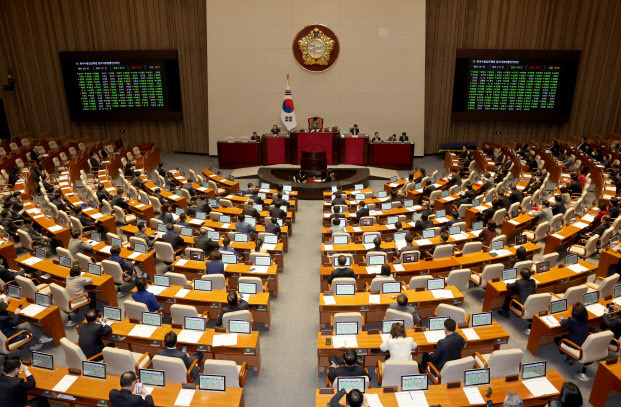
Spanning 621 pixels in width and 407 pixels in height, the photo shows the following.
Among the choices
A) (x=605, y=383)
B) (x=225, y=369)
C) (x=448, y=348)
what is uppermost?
(x=448, y=348)

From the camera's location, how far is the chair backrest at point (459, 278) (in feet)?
30.1

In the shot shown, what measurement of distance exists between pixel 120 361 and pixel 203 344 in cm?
125

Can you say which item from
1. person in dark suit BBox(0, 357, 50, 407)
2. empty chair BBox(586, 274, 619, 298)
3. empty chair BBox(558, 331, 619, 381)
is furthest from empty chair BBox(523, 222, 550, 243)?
person in dark suit BBox(0, 357, 50, 407)

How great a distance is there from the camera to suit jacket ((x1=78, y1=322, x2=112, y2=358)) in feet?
23.9

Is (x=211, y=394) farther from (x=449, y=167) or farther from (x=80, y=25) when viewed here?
(x=80, y=25)

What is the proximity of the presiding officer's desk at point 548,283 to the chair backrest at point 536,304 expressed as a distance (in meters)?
0.66

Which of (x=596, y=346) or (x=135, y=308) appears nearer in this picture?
(x=596, y=346)

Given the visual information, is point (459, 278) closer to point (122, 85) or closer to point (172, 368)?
point (172, 368)

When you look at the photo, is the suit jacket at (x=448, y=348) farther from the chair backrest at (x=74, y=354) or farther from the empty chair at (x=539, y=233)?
the empty chair at (x=539, y=233)

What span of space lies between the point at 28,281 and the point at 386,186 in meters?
12.5

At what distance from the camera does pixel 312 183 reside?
1822 cm

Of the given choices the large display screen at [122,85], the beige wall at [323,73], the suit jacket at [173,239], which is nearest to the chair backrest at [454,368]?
the suit jacket at [173,239]

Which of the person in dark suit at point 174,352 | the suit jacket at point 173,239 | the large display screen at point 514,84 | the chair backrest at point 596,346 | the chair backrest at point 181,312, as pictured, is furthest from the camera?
the large display screen at point 514,84

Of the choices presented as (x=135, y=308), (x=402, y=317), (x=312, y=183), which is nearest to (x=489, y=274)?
(x=402, y=317)
